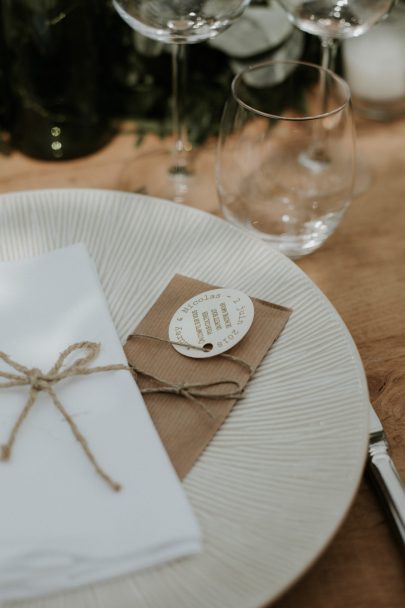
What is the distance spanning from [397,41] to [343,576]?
60cm

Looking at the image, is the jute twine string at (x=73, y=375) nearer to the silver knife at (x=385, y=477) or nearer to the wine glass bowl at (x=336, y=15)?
the silver knife at (x=385, y=477)

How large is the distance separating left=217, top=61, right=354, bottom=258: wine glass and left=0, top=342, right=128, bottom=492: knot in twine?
0.23m

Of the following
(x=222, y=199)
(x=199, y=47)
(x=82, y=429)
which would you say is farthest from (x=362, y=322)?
(x=199, y=47)

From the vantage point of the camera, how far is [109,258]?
0.59 m

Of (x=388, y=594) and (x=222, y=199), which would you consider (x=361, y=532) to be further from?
(x=222, y=199)

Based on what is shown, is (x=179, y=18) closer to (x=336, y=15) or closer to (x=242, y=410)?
(x=336, y=15)

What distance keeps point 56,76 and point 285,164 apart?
25 centimetres

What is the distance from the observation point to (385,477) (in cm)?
46

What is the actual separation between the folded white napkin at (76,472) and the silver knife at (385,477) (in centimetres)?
14

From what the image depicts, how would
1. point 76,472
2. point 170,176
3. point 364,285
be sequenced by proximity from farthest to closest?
point 170,176 → point 364,285 → point 76,472

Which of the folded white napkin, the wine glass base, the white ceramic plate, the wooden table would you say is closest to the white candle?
the wooden table

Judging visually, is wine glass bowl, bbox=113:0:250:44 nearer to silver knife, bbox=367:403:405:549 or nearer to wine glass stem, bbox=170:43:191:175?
wine glass stem, bbox=170:43:191:175

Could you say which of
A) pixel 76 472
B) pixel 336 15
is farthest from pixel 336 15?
pixel 76 472

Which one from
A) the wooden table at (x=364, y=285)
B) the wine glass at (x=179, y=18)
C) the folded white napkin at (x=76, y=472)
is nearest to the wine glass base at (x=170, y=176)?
the wooden table at (x=364, y=285)
